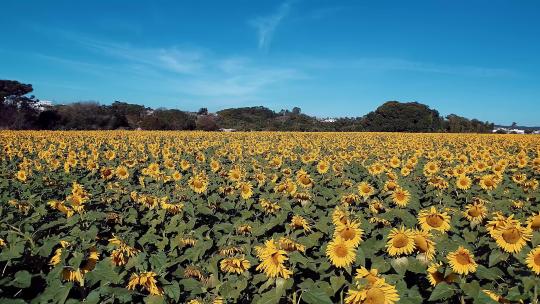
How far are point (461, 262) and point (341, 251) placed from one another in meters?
0.83

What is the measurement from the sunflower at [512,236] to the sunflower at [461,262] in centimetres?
51

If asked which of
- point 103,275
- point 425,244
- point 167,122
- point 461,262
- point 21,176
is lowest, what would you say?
point 21,176

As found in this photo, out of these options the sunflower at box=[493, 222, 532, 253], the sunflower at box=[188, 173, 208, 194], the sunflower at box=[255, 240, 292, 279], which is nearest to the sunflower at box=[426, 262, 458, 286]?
the sunflower at box=[493, 222, 532, 253]

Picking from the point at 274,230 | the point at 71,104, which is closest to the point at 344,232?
the point at 274,230

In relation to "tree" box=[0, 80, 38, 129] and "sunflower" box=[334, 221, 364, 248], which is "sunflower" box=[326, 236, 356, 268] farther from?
"tree" box=[0, 80, 38, 129]

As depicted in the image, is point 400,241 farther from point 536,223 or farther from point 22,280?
point 22,280

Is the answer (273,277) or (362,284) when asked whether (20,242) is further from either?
(362,284)

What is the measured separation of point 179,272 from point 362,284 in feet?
5.92

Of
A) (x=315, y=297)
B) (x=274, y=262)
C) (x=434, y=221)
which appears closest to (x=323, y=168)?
(x=434, y=221)

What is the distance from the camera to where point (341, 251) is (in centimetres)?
276

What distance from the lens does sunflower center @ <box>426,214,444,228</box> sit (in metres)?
3.60

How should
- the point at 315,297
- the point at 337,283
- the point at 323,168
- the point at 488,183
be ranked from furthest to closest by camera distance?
the point at 323,168 < the point at 488,183 < the point at 337,283 < the point at 315,297

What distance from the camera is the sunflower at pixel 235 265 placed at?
2918mm

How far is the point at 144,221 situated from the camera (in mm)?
4977
